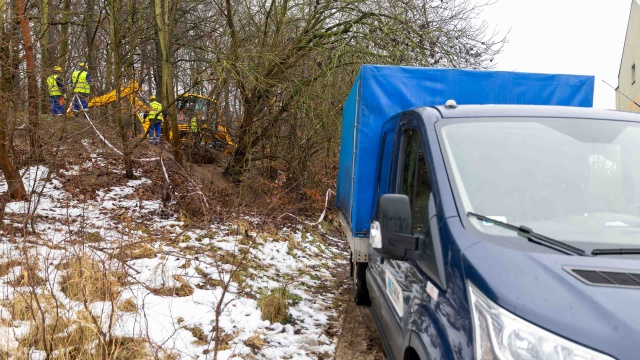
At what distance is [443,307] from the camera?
7.36 feet

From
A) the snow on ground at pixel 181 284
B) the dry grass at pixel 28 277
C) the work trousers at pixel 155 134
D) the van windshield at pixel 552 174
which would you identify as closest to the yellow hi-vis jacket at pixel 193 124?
the work trousers at pixel 155 134

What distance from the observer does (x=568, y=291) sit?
5.94 feet

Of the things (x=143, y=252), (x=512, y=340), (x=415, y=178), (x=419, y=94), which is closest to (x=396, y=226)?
(x=415, y=178)

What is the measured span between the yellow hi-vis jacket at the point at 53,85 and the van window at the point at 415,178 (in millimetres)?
5843

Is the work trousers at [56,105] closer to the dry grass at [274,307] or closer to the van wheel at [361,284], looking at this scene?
the dry grass at [274,307]

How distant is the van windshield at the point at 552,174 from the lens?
8.06ft

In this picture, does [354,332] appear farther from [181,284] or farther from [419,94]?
[419,94]

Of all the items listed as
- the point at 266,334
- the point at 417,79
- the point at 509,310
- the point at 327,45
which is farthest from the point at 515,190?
the point at 327,45

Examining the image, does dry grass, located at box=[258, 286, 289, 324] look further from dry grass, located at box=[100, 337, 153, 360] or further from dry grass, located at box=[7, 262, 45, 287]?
dry grass, located at box=[7, 262, 45, 287]

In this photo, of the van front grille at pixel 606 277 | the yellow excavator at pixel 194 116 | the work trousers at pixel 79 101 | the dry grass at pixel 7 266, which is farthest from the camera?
the yellow excavator at pixel 194 116

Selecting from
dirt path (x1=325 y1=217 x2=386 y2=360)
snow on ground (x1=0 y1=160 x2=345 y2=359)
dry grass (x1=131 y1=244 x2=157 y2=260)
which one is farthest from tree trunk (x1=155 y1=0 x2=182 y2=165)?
dirt path (x1=325 y1=217 x2=386 y2=360)

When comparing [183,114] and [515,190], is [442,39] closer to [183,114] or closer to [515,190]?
[183,114]

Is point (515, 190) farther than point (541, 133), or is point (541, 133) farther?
point (541, 133)

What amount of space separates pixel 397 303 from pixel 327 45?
8.75m
